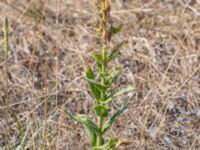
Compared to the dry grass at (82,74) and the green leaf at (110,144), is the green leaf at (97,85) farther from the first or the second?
the dry grass at (82,74)

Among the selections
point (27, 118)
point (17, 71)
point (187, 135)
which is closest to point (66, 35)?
point (17, 71)

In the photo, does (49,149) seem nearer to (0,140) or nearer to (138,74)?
(0,140)

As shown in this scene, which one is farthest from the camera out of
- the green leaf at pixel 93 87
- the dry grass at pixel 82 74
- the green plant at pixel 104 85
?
the dry grass at pixel 82 74

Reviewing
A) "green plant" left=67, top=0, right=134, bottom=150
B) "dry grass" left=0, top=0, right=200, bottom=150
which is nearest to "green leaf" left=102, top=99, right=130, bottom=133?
"green plant" left=67, top=0, right=134, bottom=150

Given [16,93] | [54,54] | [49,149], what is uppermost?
[54,54]

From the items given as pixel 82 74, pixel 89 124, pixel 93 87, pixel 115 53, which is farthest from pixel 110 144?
pixel 82 74

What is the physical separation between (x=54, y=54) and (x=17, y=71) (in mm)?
235

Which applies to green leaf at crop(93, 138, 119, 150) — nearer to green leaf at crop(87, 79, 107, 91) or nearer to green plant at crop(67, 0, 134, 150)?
green plant at crop(67, 0, 134, 150)

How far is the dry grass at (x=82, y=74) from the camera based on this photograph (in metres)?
2.13

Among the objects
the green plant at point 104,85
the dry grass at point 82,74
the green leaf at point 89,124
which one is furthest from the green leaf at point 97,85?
the dry grass at point 82,74

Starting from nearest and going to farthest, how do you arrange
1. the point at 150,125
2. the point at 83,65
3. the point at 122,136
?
1. the point at 122,136
2. the point at 150,125
3. the point at 83,65

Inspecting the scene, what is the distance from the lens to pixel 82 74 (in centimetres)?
258

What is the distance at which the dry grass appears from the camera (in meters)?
Answer: 2.13

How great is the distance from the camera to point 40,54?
8.87 feet
